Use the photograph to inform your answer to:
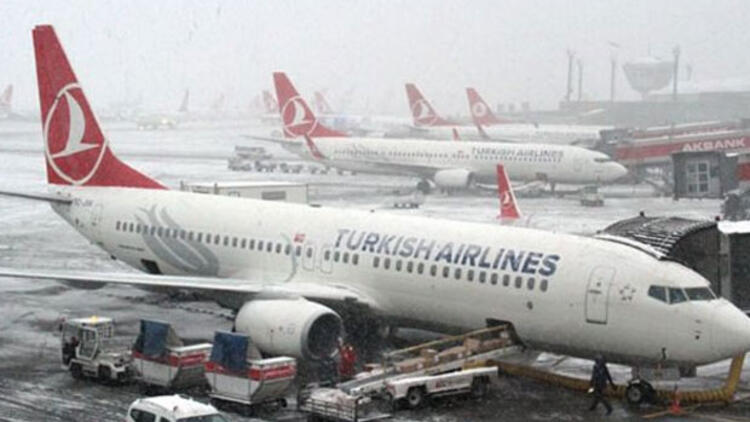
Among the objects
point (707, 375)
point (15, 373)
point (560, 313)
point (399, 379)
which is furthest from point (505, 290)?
point (15, 373)

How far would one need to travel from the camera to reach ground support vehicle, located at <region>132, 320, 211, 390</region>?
2772cm

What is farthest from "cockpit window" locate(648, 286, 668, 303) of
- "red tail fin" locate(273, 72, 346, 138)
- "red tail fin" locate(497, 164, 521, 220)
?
"red tail fin" locate(273, 72, 346, 138)

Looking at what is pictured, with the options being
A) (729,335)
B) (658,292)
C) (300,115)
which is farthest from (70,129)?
(300,115)

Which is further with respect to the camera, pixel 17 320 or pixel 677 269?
pixel 17 320

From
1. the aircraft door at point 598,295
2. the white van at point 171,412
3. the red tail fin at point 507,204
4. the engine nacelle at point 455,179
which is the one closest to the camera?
the white van at point 171,412

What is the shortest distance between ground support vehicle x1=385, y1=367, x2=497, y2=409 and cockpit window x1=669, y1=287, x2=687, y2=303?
4459 millimetres

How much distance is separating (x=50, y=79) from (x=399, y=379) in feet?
63.1

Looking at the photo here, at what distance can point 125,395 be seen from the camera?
2766 centimetres

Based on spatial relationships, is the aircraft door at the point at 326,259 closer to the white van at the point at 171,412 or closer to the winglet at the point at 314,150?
the white van at the point at 171,412

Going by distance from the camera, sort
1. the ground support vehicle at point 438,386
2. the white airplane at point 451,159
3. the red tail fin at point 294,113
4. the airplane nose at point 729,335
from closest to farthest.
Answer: the airplane nose at point 729,335
the ground support vehicle at point 438,386
the white airplane at point 451,159
the red tail fin at point 294,113

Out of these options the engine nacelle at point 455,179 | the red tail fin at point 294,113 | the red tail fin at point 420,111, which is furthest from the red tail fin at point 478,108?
the engine nacelle at point 455,179

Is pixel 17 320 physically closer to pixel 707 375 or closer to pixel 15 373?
pixel 15 373

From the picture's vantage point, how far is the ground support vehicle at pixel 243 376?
26031 mm

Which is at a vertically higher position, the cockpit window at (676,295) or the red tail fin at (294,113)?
the red tail fin at (294,113)
